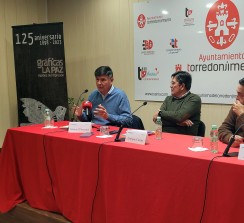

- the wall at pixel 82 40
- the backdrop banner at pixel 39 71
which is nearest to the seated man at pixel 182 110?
the wall at pixel 82 40

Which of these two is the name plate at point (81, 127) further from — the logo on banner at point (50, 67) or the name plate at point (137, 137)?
the logo on banner at point (50, 67)

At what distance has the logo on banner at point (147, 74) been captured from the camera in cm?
385

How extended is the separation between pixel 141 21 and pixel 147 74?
0.66 meters

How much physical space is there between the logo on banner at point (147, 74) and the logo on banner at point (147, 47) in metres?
0.20

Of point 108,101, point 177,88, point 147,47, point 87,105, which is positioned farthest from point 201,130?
point 147,47

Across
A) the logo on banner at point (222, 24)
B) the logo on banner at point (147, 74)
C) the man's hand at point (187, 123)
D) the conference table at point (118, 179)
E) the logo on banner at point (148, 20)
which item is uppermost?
the logo on banner at point (148, 20)

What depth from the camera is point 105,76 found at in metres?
2.88

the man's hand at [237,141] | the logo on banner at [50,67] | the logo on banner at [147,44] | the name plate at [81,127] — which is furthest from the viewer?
the logo on banner at [50,67]

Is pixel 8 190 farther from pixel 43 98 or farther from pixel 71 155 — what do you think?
pixel 43 98

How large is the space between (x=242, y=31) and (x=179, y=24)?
73 cm

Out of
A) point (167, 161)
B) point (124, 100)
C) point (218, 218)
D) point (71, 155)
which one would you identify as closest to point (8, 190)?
point (71, 155)

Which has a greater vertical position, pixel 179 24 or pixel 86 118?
pixel 179 24

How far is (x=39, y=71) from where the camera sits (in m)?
4.14

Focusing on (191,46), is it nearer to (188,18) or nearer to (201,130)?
(188,18)
